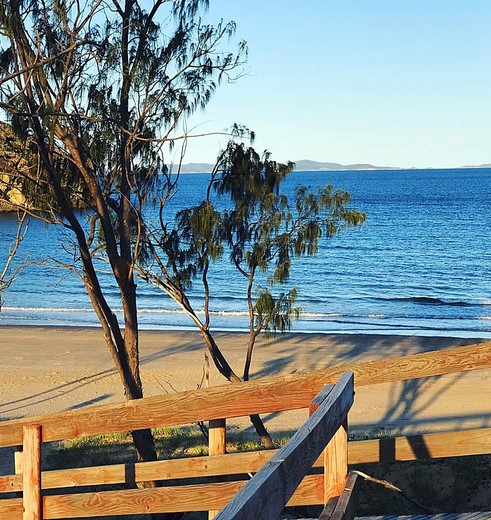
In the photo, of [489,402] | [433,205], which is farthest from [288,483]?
[433,205]

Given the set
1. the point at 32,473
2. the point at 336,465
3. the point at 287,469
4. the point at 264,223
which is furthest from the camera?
the point at 264,223

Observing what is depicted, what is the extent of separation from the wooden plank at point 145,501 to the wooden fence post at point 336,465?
0.70 metres

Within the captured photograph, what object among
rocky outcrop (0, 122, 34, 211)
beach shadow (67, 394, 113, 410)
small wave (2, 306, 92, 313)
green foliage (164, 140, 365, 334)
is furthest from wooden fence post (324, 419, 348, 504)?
small wave (2, 306, 92, 313)

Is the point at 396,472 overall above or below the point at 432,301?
above

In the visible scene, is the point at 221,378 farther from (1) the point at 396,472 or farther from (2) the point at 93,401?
(1) the point at 396,472

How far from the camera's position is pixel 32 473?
385 centimetres

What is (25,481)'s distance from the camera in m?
3.88

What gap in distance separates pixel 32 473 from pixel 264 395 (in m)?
1.19

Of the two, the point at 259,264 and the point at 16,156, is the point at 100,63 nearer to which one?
the point at 16,156

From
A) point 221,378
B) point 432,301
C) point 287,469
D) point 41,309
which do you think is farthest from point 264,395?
point 432,301

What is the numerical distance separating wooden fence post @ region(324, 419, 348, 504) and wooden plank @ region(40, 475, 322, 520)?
0.70m

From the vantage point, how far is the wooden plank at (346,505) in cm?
272

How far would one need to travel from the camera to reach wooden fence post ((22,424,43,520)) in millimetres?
3826

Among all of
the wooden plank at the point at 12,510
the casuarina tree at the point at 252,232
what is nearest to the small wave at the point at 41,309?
the casuarina tree at the point at 252,232
